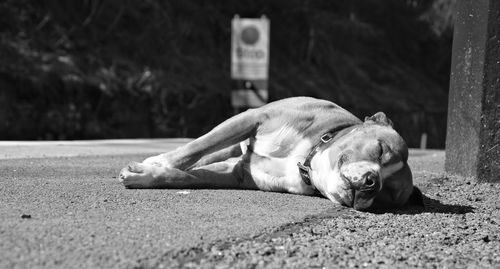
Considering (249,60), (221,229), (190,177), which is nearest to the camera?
(221,229)

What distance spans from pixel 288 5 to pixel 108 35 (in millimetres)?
8355

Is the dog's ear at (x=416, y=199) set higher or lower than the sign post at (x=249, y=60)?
lower

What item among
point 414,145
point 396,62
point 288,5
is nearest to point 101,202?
point 288,5

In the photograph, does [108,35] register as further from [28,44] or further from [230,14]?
[230,14]

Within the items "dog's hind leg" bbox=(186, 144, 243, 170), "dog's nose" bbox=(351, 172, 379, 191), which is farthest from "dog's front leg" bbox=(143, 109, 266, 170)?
"dog's nose" bbox=(351, 172, 379, 191)

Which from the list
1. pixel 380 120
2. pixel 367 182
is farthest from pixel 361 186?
pixel 380 120

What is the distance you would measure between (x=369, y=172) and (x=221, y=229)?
1008 mm

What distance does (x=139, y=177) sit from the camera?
427 centimetres

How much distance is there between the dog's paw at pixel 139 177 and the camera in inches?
168

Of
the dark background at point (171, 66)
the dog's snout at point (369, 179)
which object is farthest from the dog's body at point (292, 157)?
the dark background at point (171, 66)

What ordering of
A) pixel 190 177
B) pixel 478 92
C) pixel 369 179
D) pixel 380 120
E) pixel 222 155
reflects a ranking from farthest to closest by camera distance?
pixel 478 92
pixel 222 155
pixel 190 177
pixel 380 120
pixel 369 179

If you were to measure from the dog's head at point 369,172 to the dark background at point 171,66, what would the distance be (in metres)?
9.60

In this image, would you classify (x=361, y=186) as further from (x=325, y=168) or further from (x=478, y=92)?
(x=478, y=92)

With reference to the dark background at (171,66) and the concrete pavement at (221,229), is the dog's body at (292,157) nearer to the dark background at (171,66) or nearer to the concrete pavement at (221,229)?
the concrete pavement at (221,229)
